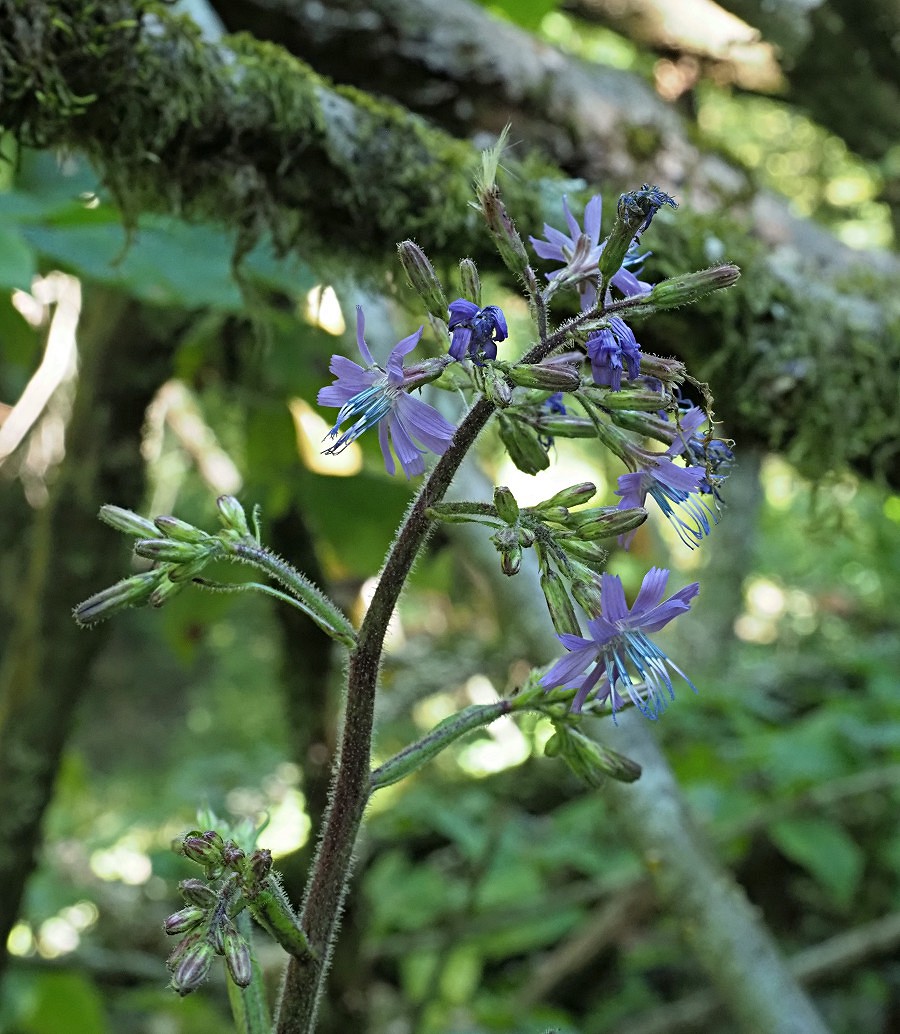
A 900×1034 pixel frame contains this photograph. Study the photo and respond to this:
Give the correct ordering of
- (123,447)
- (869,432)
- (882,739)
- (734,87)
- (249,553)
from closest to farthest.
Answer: (249,553), (869,432), (123,447), (882,739), (734,87)

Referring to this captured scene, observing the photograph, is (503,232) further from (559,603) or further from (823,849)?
(823,849)

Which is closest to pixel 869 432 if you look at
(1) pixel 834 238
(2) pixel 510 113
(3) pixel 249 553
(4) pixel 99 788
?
(1) pixel 834 238

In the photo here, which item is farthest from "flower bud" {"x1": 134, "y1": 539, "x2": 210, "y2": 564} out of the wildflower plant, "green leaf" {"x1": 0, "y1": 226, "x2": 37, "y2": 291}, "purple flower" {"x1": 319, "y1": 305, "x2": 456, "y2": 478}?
"green leaf" {"x1": 0, "y1": 226, "x2": 37, "y2": 291}

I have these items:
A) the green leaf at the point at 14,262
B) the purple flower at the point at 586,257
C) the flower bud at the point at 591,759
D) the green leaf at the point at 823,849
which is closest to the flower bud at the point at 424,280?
the purple flower at the point at 586,257

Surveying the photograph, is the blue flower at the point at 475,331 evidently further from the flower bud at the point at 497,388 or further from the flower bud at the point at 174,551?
the flower bud at the point at 174,551

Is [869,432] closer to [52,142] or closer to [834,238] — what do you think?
[834,238]

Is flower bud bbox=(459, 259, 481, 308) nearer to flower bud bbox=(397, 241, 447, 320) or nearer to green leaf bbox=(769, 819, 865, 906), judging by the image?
flower bud bbox=(397, 241, 447, 320)
